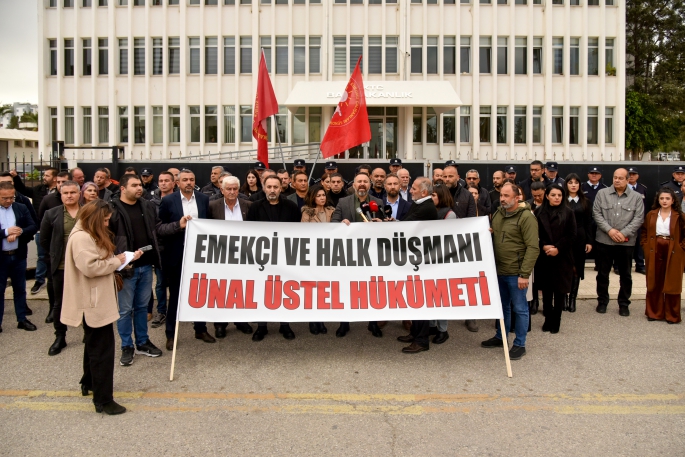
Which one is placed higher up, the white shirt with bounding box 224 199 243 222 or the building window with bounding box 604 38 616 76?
the building window with bounding box 604 38 616 76

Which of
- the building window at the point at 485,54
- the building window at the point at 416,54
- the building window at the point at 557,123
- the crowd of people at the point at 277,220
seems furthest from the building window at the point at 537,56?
the crowd of people at the point at 277,220

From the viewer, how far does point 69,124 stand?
32406mm

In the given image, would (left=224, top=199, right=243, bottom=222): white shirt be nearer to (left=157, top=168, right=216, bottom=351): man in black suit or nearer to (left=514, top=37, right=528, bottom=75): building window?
(left=157, top=168, right=216, bottom=351): man in black suit

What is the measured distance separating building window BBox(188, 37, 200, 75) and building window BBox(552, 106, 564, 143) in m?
19.4

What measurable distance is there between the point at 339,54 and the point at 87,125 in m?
14.6

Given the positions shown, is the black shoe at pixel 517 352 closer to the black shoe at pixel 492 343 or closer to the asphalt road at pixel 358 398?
the asphalt road at pixel 358 398

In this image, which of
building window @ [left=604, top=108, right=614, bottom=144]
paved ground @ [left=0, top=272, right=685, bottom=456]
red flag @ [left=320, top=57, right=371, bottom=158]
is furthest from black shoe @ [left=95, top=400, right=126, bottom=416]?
building window @ [left=604, top=108, right=614, bottom=144]

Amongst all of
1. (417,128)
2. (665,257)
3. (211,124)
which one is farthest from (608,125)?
(665,257)

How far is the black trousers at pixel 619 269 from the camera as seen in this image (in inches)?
326

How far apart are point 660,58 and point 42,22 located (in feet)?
127

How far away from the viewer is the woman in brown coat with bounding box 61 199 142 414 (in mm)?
4703

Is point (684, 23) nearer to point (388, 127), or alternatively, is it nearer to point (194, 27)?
point (388, 127)

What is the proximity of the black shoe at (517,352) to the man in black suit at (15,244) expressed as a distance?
586 centimetres

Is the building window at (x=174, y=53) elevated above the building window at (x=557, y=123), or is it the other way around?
the building window at (x=174, y=53)
